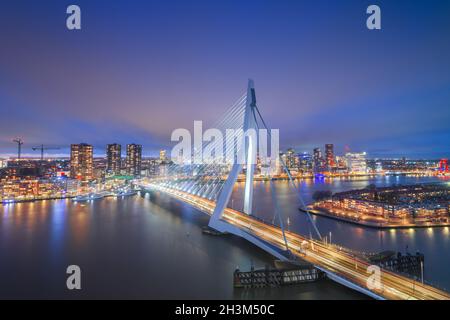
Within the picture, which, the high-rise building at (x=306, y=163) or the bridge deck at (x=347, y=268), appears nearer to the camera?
the bridge deck at (x=347, y=268)

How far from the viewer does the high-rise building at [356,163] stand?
54.6 metres

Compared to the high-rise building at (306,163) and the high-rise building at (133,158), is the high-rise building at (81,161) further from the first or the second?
the high-rise building at (306,163)

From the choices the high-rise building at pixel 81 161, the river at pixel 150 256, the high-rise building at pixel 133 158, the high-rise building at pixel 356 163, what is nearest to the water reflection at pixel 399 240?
the river at pixel 150 256

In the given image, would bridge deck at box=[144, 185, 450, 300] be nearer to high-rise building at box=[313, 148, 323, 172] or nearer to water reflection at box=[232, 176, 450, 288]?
water reflection at box=[232, 176, 450, 288]

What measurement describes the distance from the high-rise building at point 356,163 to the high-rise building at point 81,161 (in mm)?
46450

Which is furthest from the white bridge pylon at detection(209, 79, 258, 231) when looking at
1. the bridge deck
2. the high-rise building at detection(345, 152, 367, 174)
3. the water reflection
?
the high-rise building at detection(345, 152, 367, 174)

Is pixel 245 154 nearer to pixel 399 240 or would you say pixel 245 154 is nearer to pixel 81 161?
pixel 399 240

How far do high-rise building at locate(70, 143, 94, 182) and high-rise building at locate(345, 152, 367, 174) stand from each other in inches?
1829

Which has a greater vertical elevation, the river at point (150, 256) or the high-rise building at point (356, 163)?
the high-rise building at point (356, 163)

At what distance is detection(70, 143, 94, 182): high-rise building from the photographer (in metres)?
33.1

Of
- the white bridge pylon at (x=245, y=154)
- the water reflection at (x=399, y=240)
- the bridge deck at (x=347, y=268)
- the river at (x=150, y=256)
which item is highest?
the white bridge pylon at (x=245, y=154)

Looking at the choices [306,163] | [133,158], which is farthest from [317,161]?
[133,158]

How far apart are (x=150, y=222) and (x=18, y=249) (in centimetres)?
447
